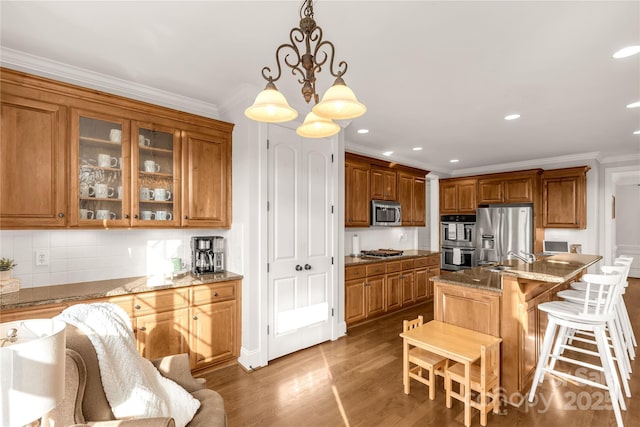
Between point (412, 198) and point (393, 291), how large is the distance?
186 cm

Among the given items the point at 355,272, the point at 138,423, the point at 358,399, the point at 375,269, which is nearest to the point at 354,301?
the point at 355,272

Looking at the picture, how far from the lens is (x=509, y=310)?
2430 millimetres

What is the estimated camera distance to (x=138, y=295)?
8.03 feet

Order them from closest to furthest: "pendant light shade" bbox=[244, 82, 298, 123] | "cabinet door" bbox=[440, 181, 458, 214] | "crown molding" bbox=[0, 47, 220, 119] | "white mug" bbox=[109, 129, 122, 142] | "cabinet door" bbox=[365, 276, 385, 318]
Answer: "pendant light shade" bbox=[244, 82, 298, 123], "crown molding" bbox=[0, 47, 220, 119], "white mug" bbox=[109, 129, 122, 142], "cabinet door" bbox=[365, 276, 385, 318], "cabinet door" bbox=[440, 181, 458, 214]

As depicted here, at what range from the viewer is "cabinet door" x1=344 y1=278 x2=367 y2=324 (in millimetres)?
3969

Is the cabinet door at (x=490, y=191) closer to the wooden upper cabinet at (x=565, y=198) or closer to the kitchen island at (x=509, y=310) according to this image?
the wooden upper cabinet at (x=565, y=198)

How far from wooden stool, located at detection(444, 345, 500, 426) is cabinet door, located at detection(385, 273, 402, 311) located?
6.99 feet

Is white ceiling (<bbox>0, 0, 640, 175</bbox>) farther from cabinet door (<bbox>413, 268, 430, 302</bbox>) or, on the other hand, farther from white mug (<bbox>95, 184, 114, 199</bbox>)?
cabinet door (<bbox>413, 268, 430, 302</bbox>)

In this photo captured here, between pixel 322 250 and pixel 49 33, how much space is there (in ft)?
9.37

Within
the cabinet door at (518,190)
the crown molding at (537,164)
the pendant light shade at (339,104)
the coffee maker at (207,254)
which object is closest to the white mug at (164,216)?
the coffee maker at (207,254)

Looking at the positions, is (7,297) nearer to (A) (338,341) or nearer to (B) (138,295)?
(B) (138,295)

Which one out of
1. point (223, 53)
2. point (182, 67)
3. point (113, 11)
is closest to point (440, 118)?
point (223, 53)

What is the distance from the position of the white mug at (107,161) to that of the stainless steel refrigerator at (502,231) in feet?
20.0

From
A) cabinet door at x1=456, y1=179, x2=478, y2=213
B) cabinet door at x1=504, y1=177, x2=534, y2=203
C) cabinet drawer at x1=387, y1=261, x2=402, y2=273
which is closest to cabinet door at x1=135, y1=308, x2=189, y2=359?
cabinet drawer at x1=387, y1=261, x2=402, y2=273
